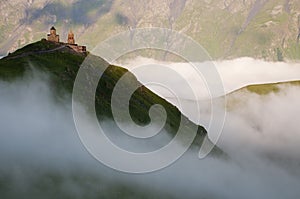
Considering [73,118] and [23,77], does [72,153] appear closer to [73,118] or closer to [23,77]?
[73,118]

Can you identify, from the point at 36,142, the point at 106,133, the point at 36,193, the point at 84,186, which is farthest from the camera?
the point at 106,133

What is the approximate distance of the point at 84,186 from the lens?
16638 centimetres

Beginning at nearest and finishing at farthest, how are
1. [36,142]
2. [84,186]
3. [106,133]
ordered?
[84,186]
[36,142]
[106,133]

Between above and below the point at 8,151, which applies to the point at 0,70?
above

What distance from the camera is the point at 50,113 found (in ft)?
636

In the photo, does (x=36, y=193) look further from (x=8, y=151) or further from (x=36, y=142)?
(x=36, y=142)

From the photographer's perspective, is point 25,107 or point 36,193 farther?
point 25,107

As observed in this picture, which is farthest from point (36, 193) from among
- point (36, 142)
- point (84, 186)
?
point (36, 142)

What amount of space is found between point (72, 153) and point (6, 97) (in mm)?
34903

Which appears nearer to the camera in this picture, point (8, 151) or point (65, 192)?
point (65, 192)

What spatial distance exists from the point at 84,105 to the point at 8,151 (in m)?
40.9

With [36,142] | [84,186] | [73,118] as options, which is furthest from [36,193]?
[73,118]

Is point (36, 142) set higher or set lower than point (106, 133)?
lower

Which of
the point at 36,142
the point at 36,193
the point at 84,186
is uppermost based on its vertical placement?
the point at 36,142
